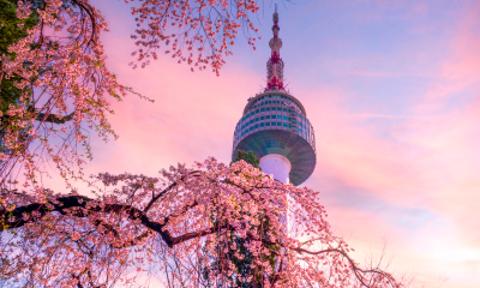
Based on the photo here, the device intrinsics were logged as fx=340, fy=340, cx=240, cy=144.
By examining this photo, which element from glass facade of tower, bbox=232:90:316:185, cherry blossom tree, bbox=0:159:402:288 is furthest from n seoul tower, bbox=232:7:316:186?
cherry blossom tree, bbox=0:159:402:288

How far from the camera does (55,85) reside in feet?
13.4

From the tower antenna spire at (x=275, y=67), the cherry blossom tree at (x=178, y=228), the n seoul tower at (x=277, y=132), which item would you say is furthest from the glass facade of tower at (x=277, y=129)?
the cherry blossom tree at (x=178, y=228)

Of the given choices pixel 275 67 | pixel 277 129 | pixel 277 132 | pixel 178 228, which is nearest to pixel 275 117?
pixel 277 129

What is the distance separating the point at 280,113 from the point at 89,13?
44717 mm

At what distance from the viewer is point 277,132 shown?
48.2 m

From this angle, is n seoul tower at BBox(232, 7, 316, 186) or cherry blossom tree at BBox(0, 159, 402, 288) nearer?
cherry blossom tree at BBox(0, 159, 402, 288)

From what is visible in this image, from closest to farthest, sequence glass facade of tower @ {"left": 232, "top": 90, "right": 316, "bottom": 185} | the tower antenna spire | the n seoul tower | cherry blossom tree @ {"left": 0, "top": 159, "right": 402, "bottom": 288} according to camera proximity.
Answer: cherry blossom tree @ {"left": 0, "top": 159, "right": 402, "bottom": 288}, the n seoul tower, glass facade of tower @ {"left": 232, "top": 90, "right": 316, "bottom": 185}, the tower antenna spire

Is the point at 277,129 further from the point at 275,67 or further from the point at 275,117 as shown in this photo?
the point at 275,67

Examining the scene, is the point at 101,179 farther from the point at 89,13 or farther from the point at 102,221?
the point at 89,13

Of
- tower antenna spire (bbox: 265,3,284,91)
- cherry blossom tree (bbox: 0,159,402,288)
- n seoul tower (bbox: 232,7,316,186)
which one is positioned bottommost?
cherry blossom tree (bbox: 0,159,402,288)

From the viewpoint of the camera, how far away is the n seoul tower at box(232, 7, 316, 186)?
48.3 metres

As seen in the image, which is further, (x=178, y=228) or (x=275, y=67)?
(x=275, y=67)

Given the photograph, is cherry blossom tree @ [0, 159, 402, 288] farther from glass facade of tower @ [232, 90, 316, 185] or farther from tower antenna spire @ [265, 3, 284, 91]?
tower antenna spire @ [265, 3, 284, 91]

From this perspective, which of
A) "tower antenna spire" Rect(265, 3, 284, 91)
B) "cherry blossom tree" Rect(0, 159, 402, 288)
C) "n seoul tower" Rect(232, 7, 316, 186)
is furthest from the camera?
"tower antenna spire" Rect(265, 3, 284, 91)
